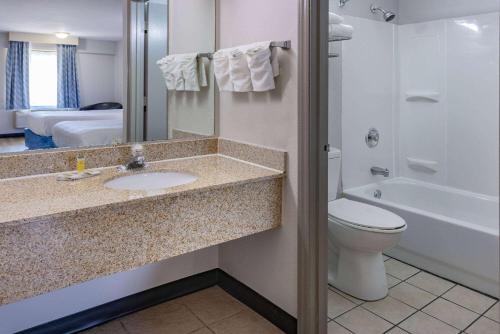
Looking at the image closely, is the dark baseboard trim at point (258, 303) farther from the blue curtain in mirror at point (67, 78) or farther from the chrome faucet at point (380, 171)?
the blue curtain in mirror at point (67, 78)

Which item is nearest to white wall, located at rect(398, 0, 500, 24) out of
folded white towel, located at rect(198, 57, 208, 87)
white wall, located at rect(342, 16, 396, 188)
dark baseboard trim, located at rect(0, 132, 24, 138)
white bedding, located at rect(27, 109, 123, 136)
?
white wall, located at rect(342, 16, 396, 188)

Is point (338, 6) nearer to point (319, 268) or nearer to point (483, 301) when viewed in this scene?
point (319, 268)

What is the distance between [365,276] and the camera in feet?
7.04

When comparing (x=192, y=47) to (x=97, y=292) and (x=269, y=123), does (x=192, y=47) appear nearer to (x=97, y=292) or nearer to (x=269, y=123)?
(x=269, y=123)

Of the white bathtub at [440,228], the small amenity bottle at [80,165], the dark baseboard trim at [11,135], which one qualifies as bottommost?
the white bathtub at [440,228]

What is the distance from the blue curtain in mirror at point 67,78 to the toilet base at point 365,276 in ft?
5.42

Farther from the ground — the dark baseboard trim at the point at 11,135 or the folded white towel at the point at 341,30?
the folded white towel at the point at 341,30

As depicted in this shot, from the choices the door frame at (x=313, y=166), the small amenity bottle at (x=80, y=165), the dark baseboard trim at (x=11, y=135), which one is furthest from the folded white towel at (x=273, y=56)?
the dark baseboard trim at (x=11, y=135)

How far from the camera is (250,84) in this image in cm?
183

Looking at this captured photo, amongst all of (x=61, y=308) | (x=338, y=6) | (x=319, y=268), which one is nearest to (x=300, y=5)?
(x=338, y=6)

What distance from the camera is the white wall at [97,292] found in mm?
1695

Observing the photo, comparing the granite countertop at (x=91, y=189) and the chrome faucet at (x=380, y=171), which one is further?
the chrome faucet at (x=380, y=171)

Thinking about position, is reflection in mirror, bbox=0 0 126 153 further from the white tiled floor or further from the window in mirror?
the white tiled floor

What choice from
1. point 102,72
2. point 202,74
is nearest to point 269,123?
point 202,74
